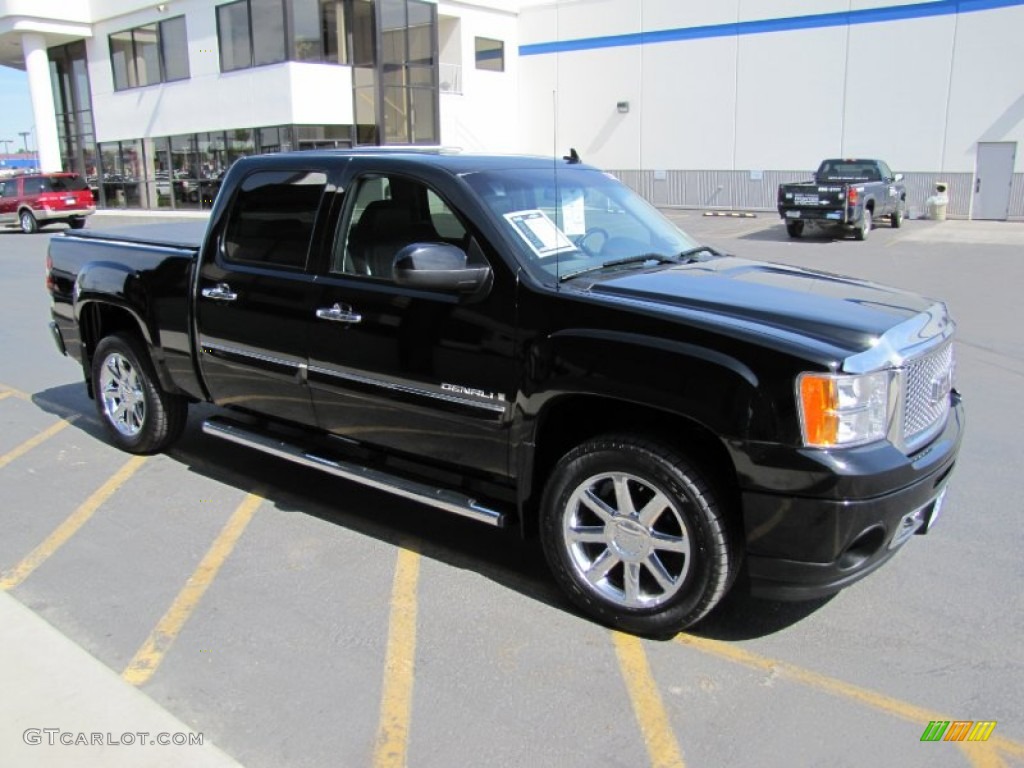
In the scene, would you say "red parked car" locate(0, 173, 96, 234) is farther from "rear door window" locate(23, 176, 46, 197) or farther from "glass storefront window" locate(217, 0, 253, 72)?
"glass storefront window" locate(217, 0, 253, 72)

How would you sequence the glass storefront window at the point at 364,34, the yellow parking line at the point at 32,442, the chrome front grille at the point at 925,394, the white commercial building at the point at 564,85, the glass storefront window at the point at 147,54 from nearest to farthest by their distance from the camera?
the chrome front grille at the point at 925,394 → the yellow parking line at the point at 32,442 → the white commercial building at the point at 564,85 → the glass storefront window at the point at 364,34 → the glass storefront window at the point at 147,54

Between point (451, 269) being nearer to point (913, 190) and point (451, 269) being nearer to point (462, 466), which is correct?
point (462, 466)

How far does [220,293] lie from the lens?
4.89 m

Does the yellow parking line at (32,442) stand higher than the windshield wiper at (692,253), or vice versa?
the windshield wiper at (692,253)

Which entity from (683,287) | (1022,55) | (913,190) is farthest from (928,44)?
(683,287)

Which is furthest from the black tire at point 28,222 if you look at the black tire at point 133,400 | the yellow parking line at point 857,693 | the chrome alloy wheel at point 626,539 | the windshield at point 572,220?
the yellow parking line at point 857,693

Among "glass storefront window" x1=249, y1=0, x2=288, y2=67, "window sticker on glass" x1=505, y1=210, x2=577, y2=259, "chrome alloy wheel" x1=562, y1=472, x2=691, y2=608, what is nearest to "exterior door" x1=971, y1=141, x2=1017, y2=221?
"glass storefront window" x1=249, y1=0, x2=288, y2=67

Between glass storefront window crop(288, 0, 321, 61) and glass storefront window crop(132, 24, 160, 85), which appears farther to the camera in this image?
glass storefront window crop(132, 24, 160, 85)

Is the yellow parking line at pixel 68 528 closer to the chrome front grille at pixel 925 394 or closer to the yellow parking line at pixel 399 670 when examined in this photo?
the yellow parking line at pixel 399 670

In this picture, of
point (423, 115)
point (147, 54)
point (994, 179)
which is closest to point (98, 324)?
point (994, 179)

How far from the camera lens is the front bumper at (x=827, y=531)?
120 inches

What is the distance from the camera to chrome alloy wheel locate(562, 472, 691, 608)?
3414 millimetres

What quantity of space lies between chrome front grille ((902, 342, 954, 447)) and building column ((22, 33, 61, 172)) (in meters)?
41.7

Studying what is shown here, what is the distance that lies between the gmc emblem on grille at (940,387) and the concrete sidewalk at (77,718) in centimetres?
297
